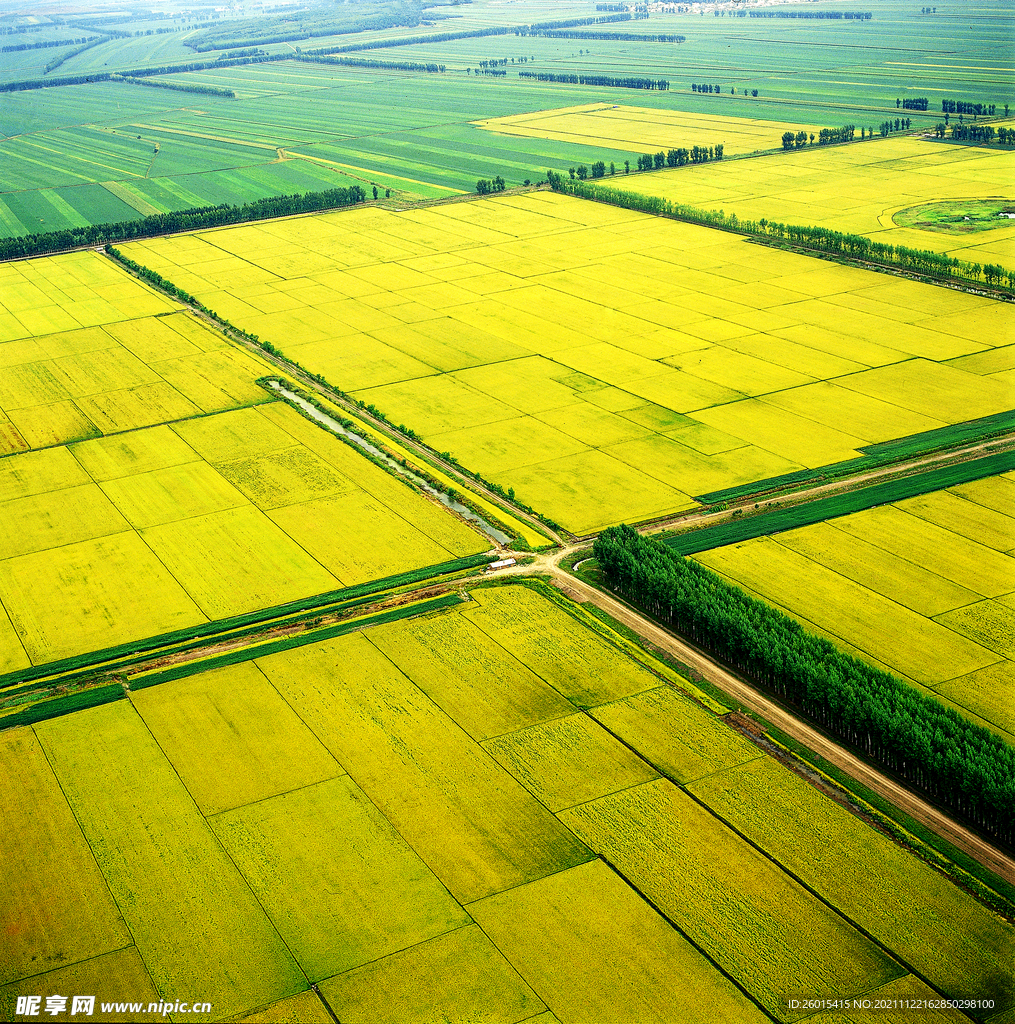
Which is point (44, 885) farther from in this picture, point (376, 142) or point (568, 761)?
point (376, 142)

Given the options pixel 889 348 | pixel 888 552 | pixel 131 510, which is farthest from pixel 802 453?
pixel 131 510

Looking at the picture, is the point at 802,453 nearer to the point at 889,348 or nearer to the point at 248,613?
the point at 889,348

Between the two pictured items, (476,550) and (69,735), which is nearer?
(69,735)

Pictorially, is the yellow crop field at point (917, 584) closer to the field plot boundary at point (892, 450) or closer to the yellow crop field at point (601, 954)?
the field plot boundary at point (892, 450)

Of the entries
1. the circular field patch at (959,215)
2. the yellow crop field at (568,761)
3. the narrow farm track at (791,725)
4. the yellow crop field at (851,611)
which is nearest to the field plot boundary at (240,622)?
the narrow farm track at (791,725)

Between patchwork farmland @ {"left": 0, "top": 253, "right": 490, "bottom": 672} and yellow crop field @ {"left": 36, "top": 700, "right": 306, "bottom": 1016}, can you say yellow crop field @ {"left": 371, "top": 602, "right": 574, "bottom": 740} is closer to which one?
patchwork farmland @ {"left": 0, "top": 253, "right": 490, "bottom": 672}

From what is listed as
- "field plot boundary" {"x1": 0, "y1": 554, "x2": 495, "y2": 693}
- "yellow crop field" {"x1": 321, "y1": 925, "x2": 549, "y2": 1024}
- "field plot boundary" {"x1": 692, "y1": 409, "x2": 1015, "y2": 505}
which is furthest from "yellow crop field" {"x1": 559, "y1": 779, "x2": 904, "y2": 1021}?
"field plot boundary" {"x1": 692, "y1": 409, "x2": 1015, "y2": 505}

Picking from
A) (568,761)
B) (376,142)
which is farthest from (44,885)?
(376,142)
